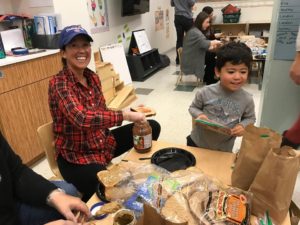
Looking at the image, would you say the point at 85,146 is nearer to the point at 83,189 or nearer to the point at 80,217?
the point at 83,189

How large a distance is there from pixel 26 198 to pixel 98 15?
135 inches

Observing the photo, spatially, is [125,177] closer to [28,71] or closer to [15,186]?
[15,186]

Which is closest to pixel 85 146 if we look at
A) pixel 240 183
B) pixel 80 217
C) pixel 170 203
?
pixel 80 217

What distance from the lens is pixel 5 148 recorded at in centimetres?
107

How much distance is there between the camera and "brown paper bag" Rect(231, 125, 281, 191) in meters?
0.81

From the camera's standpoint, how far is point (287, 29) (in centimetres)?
199

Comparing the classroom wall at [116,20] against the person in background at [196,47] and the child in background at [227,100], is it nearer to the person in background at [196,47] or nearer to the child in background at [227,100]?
the person in background at [196,47]

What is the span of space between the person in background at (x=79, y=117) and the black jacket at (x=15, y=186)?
0.26 meters

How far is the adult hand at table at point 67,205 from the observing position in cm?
94

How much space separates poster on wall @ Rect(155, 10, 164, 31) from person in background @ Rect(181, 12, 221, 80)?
83.4 inches

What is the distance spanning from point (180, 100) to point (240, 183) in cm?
290

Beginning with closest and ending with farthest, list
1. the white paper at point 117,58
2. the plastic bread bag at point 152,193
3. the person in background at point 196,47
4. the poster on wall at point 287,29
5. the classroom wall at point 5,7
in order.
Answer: the plastic bread bag at point 152,193, the poster on wall at point 287,29, the classroom wall at point 5,7, the person in background at point 196,47, the white paper at point 117,58

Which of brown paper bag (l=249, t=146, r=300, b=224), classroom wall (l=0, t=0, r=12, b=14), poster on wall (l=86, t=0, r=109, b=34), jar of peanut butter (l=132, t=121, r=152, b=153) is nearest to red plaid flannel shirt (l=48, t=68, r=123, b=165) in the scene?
jar of peanut butter (l=132, t=121, r=152, b=153)

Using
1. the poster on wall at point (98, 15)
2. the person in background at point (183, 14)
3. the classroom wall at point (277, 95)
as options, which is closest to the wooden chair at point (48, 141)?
the classroom wall at point (277, 95)
